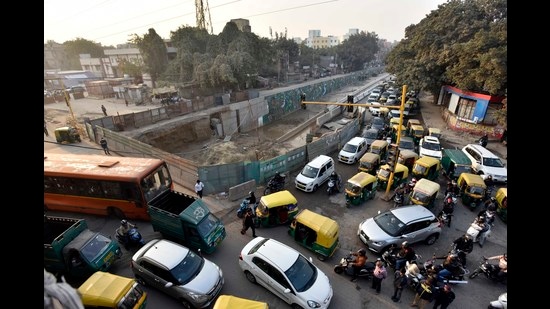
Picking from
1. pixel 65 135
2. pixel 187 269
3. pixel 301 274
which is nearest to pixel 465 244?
pixel 301 274

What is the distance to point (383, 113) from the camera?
3256cm

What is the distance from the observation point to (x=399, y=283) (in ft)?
29.5

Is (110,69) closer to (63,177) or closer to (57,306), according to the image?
(63,177)

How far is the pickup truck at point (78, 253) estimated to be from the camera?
9055mm

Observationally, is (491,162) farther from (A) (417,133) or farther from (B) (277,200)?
(B) (277,200)

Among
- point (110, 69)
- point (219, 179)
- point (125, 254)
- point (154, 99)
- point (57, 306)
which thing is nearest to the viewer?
point (57, 306)

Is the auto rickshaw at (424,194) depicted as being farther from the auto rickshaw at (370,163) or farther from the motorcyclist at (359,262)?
the motorcyclist at (359,262)

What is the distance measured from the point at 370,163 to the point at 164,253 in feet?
45.9

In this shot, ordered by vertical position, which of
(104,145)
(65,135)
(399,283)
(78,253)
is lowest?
(399,283)

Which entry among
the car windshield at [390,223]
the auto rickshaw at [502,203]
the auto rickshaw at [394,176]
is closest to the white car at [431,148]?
the auto rickshaw at [394,176]
